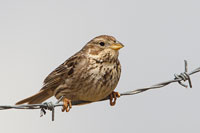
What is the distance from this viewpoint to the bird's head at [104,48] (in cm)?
688

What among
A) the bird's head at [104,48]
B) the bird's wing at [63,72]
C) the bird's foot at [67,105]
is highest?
the bird's head at [104,48]

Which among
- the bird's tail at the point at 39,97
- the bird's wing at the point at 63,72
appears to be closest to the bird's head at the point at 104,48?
the bird's wing at the point at 63,72

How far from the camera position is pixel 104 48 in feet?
23.1

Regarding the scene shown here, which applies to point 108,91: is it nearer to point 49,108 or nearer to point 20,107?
point 49,108

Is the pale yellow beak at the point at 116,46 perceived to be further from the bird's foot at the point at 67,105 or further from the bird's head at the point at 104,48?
the bird's foot at the point at 67,105

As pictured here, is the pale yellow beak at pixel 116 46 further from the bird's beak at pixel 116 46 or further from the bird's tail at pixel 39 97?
the bird's tail at pixel 39 97

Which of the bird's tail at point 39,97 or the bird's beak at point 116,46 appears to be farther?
the bird's tail at point 39,97

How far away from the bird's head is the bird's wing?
18 centimetres

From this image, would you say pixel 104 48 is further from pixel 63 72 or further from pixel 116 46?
pixel 63 72

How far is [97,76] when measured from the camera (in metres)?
6.56

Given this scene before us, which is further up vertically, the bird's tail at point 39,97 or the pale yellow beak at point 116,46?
the pale yellow beak at point 116,46

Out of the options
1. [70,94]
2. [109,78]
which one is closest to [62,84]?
[70,94]

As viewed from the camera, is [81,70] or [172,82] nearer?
[172,82]

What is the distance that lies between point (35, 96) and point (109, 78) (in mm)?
1315
